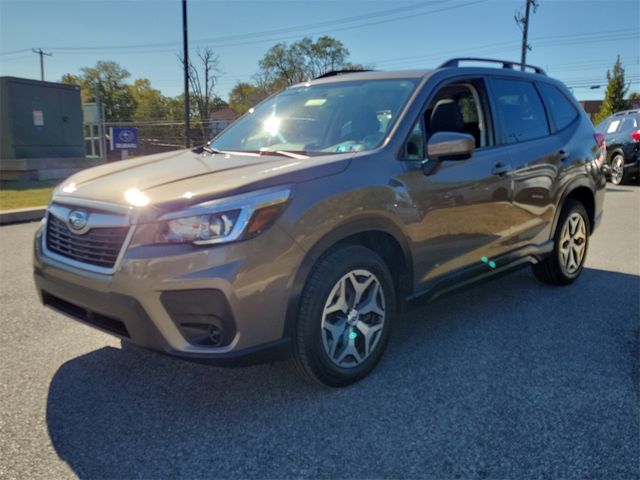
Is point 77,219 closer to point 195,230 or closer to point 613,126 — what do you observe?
point 195,230

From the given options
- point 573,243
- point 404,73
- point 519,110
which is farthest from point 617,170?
point 404,73

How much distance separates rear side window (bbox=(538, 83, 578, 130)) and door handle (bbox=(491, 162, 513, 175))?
113 centimetres

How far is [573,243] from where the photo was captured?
16.5 ft

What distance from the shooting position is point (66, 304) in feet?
9.43

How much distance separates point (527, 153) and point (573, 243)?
131 cm

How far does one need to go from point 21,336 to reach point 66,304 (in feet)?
3.90

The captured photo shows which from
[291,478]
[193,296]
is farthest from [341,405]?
[193,296]

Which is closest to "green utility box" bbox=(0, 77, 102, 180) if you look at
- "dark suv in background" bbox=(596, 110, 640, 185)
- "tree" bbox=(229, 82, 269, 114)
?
"dark suv in background" bbox=(596, 110, 640, 185)

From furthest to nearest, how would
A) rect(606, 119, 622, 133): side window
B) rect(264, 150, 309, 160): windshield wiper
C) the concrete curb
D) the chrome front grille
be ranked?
rect(606, 119, 622, 133): side window
the concrete curb
rect(264, 150, 309, 160): windshield wiper
the chrome front grille

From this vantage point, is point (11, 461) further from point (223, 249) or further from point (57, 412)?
point (223, 249)

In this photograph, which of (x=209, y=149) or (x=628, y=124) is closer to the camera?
(x=209, y=149)

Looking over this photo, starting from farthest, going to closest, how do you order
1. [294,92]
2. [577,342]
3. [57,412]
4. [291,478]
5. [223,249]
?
[294,92] < [577,342] < [57,412] < [223,249] < [291,478]

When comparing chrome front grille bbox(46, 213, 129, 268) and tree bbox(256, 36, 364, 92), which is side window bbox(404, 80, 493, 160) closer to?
chrome front grille bbox(46, 213, 129, 268)

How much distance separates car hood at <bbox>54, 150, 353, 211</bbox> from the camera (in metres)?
2.57
